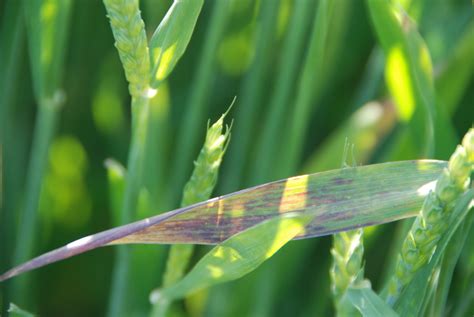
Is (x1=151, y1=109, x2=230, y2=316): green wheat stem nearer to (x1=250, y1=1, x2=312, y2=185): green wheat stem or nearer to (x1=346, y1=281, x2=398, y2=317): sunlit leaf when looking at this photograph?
(x1=346, y1=281, x2=398, y2=317): sunlit leaf

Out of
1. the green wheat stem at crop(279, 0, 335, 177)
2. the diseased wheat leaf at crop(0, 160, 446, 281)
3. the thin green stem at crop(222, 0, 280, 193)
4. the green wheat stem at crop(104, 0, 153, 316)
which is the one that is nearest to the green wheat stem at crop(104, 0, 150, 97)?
the green wheat stem at crop(104, 0, 153, 316)

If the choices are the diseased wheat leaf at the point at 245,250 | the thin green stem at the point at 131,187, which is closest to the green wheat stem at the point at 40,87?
A: the thin green stem at the point at 131,187

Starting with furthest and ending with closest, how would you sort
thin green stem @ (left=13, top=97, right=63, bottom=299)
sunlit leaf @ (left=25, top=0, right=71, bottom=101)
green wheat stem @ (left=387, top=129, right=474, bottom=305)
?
thin green stem @ (left=13, top=97, right=63, bottom=299) → sunlit leaf @ (left=25, top=0, right=71, bottom=101) → green wheat stem @ (left=387, top=129, right=474, bottom=305)

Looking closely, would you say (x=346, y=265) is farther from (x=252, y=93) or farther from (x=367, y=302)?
(x=252, y=93)

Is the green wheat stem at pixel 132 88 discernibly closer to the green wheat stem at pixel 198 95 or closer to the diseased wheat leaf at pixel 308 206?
the diseased wheat leaf at pixel 308 206

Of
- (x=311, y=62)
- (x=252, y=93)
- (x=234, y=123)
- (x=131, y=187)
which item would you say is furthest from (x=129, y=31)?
A: (x=234, y=123)

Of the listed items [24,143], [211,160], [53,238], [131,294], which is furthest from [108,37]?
→ [211,160]
